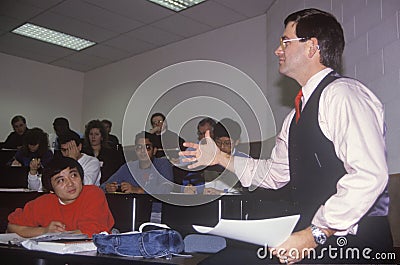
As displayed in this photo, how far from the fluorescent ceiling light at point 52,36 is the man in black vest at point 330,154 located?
164 inches

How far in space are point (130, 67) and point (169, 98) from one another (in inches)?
35.3

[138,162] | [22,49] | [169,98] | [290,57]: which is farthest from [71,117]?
[290,57]

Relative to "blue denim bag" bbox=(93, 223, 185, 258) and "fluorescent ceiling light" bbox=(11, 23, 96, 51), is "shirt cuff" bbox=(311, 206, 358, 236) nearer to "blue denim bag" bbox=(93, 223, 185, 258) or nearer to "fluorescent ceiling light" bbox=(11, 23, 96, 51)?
"blue denim bag" bbox=(93, 223, 185, 258)

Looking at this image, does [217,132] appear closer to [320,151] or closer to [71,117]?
[320,151]

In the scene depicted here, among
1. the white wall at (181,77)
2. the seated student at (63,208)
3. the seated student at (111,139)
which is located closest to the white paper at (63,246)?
the seated student at (63,208)

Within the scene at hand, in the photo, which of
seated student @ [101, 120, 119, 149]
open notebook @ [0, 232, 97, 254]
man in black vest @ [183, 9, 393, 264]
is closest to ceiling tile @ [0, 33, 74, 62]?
seated student @ [101, 120, 119, 149]

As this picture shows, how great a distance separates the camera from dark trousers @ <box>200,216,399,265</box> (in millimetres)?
852

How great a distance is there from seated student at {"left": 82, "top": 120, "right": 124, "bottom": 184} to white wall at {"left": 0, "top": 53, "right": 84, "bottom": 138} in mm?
2441

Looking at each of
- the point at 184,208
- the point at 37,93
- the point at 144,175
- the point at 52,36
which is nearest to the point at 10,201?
the point at 144,175

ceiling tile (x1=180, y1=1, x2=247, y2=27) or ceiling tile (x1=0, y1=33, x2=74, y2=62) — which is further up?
ceiling tile (x1=180, y1=1, x2=247, y2=27)

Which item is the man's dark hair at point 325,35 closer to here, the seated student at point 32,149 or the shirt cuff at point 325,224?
the shirt cuff at point 325,224

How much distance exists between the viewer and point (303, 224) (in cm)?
99

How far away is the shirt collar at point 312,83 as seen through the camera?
3.44 ft

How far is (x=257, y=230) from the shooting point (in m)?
0.79
